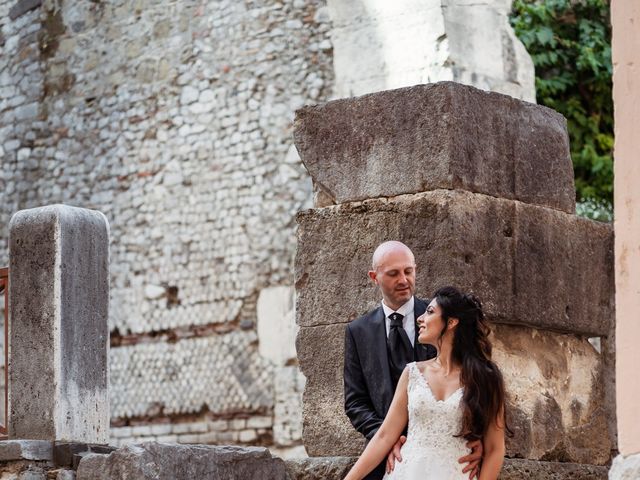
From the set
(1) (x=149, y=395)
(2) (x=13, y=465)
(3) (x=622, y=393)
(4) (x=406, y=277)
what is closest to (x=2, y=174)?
(1) (x=149, y=395)

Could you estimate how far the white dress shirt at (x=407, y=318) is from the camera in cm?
546

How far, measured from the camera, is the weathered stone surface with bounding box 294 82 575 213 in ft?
19.9

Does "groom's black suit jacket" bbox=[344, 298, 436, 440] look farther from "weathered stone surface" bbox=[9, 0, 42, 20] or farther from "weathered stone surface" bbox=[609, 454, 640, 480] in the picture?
"weathered stone surface" bbox=[9, 0, 42, 20]

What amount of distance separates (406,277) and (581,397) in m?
1.46

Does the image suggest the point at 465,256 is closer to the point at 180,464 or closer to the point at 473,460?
the point at 473,460

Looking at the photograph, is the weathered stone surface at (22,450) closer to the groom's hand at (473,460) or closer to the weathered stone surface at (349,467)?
the weathered stone surface at (349,467)

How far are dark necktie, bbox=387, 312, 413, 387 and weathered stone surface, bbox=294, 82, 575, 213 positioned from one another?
0.74 meters

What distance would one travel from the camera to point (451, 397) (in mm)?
5020

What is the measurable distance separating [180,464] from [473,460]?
46.2 inches

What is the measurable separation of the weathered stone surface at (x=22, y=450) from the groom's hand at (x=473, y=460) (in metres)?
2.24

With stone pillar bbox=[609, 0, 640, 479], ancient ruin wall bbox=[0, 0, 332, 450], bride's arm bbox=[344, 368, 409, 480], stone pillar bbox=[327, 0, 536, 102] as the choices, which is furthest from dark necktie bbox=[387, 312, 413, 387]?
ancient ruin wall bbox=[0, 0, 332, 450]

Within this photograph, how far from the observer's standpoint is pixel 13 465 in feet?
21.4

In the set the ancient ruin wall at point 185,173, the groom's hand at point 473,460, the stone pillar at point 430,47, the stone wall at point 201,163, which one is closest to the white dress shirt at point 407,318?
the groom's hand at point 473,460

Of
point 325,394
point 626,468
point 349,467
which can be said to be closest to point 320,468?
point 349,467
